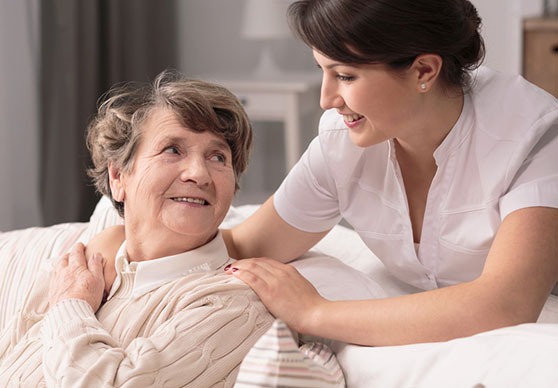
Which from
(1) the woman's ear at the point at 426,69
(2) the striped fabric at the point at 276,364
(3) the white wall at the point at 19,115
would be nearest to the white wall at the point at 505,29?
(3) the white wall at the point at 19,115

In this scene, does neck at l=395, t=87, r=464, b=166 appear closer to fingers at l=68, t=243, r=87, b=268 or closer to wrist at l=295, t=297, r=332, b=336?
wrist at l=295, t=297, r=332, b=336

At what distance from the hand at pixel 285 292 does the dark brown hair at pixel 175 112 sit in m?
0.29

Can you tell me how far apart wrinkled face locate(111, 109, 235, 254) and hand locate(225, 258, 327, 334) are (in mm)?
134

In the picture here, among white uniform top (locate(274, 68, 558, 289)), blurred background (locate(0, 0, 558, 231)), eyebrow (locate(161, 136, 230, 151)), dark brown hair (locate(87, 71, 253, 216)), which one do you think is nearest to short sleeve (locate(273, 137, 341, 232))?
white uniform top (locate(274, 68, 558, 289))

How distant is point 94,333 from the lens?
1.23 meters

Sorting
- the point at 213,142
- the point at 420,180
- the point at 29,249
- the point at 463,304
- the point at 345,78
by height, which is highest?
the point at 345,78

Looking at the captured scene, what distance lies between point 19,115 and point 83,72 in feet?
1.22

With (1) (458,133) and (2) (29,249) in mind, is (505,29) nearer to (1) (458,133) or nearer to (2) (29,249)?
(1) (458,133)

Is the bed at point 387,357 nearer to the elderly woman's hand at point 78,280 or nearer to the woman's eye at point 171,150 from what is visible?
the elderly woman's hand at point 78,280

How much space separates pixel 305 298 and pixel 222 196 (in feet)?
0.92

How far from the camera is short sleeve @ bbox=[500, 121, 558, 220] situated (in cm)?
130

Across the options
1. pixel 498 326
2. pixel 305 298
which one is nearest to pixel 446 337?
pixel 498 326

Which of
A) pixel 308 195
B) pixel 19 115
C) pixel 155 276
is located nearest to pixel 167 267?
pixel 155 276

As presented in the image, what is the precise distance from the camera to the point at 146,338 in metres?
1.25
